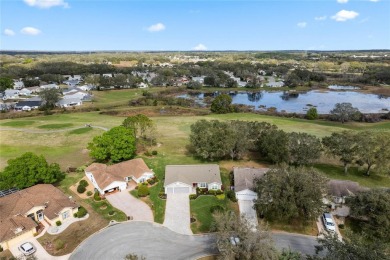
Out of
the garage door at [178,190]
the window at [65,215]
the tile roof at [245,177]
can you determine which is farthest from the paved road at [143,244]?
the tile roof at [245,177]

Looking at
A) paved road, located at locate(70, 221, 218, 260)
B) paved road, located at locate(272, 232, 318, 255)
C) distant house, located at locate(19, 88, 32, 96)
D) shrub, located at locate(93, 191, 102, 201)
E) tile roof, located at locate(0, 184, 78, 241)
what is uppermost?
distant house, located at locate(19, 88, 32, 96)

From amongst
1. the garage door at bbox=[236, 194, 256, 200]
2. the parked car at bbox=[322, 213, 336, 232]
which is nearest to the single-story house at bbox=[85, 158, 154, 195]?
the garage door at bbox=[236, 194, 256, 200]

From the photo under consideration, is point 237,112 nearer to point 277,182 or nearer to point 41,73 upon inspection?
point 277,182

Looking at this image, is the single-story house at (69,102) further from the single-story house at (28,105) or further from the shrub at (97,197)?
the shrub at (97,197)

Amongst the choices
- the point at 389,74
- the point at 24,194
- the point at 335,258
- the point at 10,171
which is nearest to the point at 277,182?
the point at 335,258

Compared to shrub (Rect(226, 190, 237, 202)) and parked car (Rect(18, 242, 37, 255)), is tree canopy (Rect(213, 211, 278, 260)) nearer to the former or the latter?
shrub (Rect(226, 190, 237, 202))

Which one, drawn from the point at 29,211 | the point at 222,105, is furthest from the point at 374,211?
the point at 222,105
